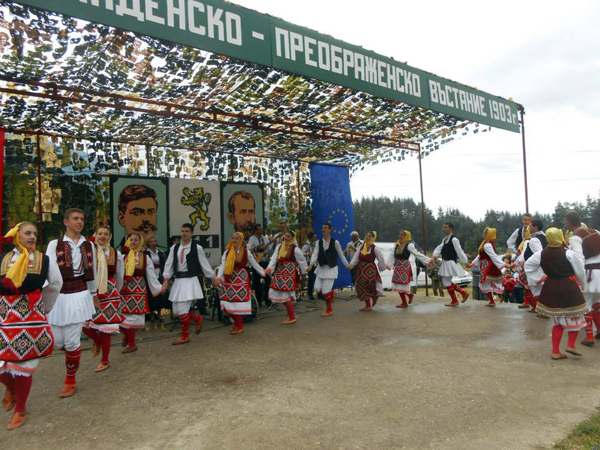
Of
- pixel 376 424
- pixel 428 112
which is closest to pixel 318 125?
pixel 428 112

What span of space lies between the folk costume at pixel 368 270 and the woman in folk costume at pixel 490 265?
2218 millimetres

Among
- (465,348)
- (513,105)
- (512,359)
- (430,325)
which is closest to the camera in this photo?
(512,359)

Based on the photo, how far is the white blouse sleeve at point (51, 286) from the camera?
3.96 metres

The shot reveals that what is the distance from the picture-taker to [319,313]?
8695 millimetres

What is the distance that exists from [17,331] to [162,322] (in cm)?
443

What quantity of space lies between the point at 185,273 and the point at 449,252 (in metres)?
5.71

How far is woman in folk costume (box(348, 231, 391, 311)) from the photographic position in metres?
8.63

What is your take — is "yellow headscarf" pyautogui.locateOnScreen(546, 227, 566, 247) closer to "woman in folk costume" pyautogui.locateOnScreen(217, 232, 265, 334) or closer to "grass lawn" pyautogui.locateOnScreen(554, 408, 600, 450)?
"grass lawn" pyautogui.locateOnScreen(554, 408, 600, 450)

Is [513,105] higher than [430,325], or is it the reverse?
[513,105]

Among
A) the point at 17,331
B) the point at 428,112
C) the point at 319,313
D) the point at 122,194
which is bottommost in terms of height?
the point at 319,313

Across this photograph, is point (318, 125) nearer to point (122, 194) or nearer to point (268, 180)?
point (268, 180)

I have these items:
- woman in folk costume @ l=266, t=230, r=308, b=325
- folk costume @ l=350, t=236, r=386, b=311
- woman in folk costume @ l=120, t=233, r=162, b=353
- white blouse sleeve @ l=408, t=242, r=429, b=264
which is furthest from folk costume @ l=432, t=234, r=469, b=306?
woman in folk costume @ l=120, t=233, r=162, b=353

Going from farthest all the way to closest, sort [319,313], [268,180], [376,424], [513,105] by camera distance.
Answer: [268,180] → [513,105] → [319,313] → [376,424]

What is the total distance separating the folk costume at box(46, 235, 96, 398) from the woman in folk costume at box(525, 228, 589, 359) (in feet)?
18.5
